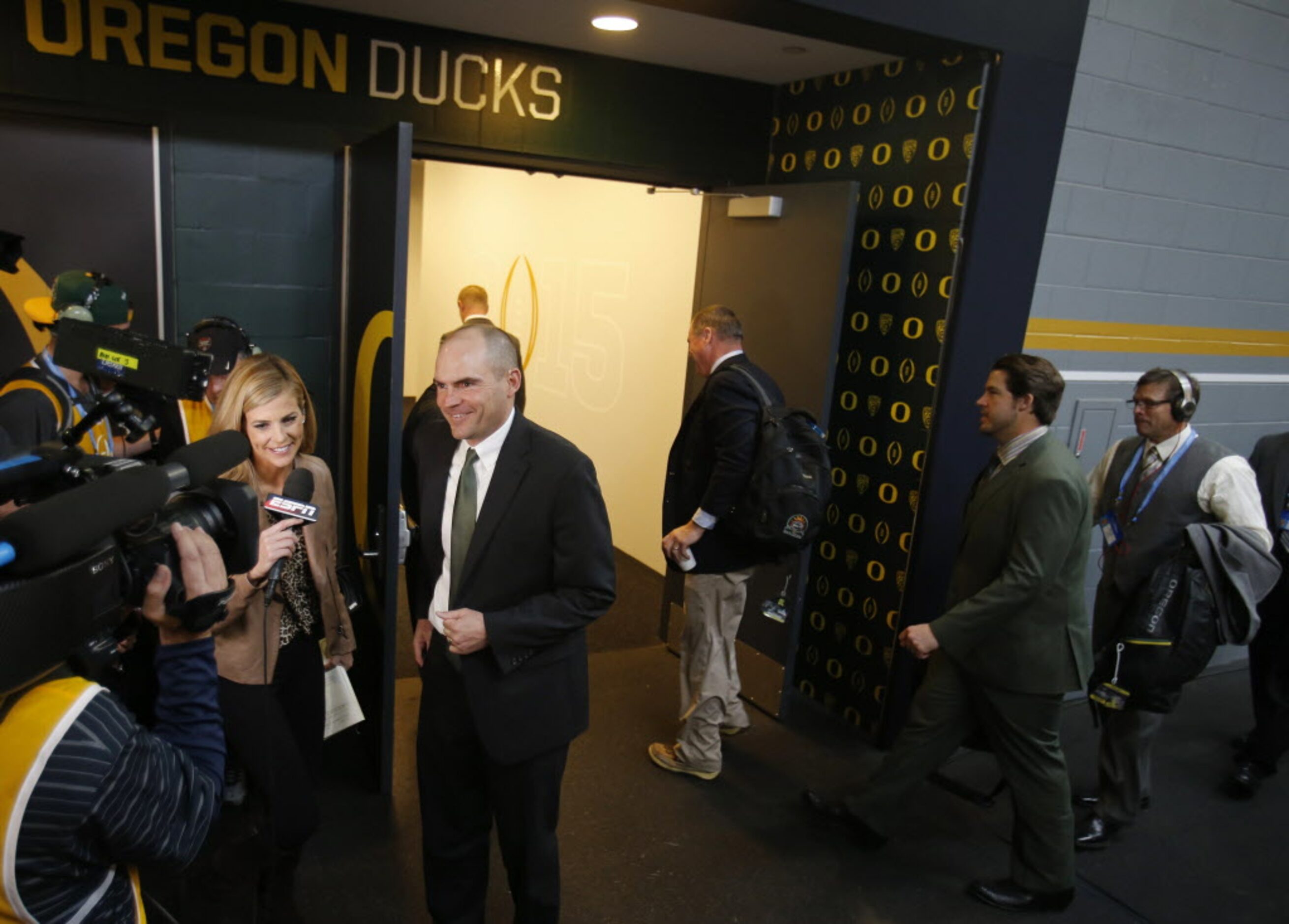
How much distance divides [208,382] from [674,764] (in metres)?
2.02

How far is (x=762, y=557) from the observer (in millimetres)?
3205

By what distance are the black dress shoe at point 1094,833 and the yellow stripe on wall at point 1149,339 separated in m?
1.70

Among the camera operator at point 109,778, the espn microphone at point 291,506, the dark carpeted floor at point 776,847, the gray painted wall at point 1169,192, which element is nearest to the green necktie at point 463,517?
the espn microphone at point 291,506

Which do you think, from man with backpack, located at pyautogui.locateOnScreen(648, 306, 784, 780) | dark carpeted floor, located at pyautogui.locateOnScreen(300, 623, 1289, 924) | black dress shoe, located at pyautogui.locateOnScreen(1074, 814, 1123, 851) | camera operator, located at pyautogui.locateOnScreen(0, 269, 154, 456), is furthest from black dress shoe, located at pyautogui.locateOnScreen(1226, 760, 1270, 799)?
camera operator, located at pyautogui.locateOnScreen(0, 269, 154, 456)

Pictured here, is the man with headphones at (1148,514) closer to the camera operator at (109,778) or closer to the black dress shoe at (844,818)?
the black dress shoe at (844,818)

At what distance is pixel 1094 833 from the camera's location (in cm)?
299

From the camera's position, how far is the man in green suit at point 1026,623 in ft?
8.01

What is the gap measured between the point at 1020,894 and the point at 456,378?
2.21 meters

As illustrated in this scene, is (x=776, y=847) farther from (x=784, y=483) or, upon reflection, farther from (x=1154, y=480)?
(x=1154, y=480)

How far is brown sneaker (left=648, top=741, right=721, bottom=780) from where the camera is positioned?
3252 millimetres

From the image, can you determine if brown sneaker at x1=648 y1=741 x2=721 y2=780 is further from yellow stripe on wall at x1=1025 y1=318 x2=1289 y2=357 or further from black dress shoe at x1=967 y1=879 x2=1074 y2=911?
yellow stripe on wall at x1=1025 y1=318 x2=1289 y2=357

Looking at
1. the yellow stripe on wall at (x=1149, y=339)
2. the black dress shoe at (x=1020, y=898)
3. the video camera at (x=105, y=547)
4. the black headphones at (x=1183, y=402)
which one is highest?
the yellow stripe on wall at (x=1149, y=339)

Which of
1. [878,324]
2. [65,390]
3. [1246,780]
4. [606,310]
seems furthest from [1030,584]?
[606,310]

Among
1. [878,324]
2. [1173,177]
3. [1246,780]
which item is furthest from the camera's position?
[1173,177]
